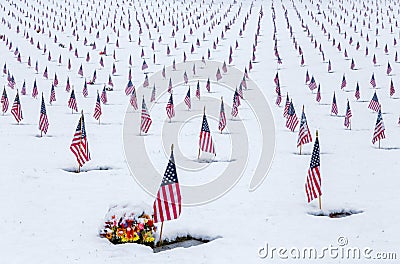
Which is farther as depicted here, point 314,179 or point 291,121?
point 291,121

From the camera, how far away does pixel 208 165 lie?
2261cm

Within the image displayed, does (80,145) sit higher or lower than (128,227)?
higher

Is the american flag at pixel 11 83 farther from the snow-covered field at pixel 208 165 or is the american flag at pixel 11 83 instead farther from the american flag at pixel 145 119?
the american flag at pixel 145 119

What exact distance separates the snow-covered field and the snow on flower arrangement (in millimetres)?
362

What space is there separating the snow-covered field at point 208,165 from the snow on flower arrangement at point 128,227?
0.36 meters

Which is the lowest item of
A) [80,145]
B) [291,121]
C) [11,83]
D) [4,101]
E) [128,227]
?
[128,227]

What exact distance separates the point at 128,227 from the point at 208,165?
29.0 ft

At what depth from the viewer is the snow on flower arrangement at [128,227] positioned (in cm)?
1418

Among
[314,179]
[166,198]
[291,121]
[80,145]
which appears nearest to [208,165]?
[80,145]

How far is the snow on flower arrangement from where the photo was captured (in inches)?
558

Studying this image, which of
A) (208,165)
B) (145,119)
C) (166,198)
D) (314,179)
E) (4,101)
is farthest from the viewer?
(4,101)

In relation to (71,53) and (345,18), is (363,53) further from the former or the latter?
(71,53)

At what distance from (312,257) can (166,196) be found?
4.46 m

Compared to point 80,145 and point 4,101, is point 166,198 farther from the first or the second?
point 4,101
